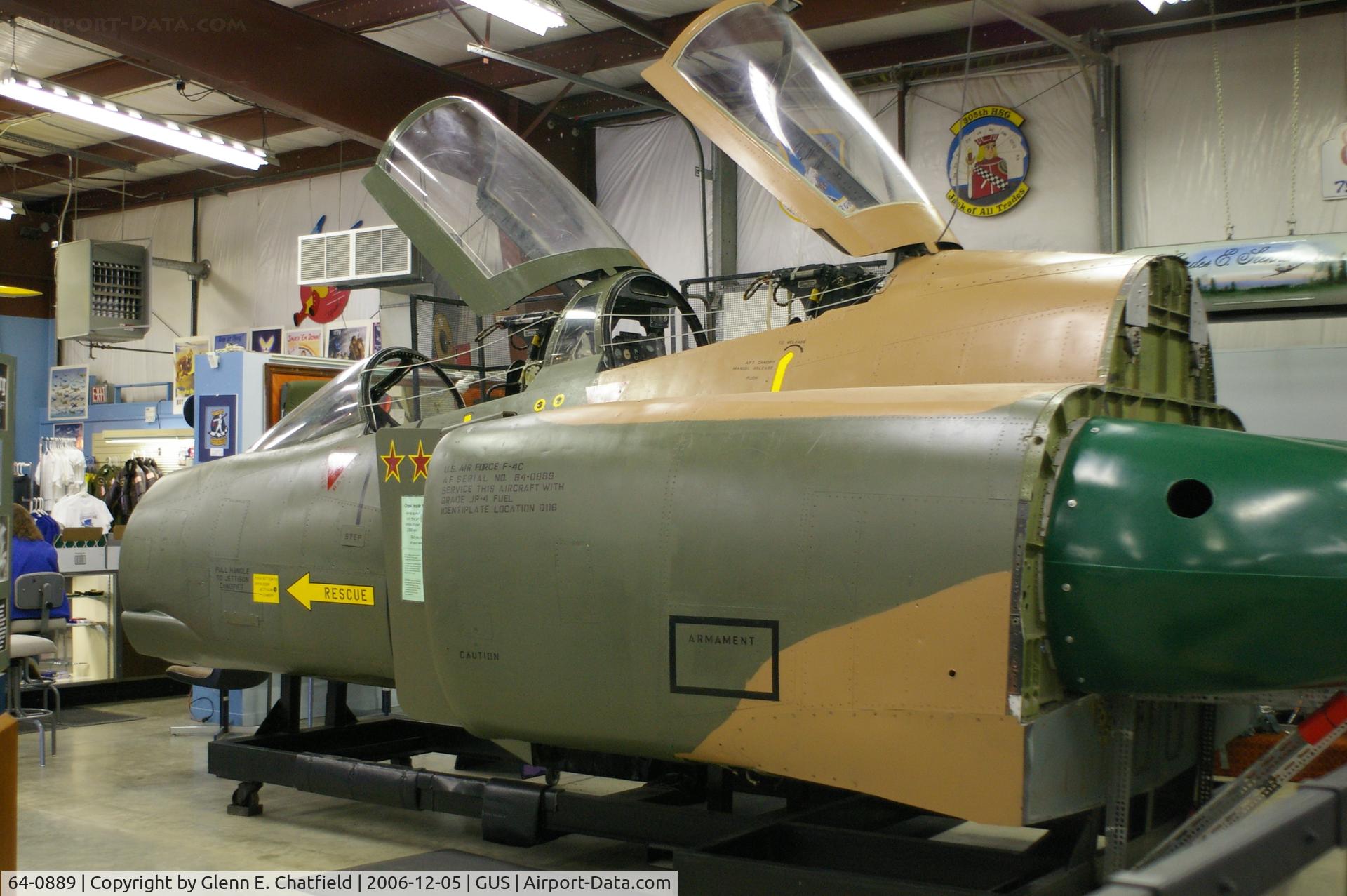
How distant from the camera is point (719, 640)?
3.88 metres

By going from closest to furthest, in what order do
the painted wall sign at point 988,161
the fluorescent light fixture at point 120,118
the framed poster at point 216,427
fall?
1. the framed poster at point 216,427
2. the fluorescent light fixture at point 120,118
3. the painted wall sign at point 988,161

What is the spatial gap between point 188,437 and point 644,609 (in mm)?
17077

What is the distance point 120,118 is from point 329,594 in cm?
846

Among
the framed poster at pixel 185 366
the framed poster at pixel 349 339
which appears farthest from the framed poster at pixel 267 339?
the framed poster at pixel 349 339

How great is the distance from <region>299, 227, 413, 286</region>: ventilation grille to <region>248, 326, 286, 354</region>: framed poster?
528cm

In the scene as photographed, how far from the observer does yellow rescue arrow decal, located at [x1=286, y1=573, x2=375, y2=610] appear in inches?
226

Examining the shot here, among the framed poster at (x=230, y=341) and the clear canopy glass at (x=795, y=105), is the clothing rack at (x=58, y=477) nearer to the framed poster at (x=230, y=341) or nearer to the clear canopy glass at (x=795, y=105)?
the framed poster at (x=230, y=341)

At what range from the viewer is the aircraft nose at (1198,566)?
133 inches

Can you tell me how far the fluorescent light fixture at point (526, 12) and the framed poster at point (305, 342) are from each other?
9.74m

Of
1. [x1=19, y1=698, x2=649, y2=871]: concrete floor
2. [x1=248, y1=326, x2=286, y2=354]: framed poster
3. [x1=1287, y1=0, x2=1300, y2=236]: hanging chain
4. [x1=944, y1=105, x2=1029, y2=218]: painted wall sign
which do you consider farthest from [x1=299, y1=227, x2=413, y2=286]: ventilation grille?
[x1=1287, y1=0, x2=1300, y2=236]: hanging chain

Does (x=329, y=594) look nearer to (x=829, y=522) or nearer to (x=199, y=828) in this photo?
(x=199, y=828)

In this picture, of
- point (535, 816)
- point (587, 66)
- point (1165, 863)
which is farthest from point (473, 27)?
point (1165, 863)

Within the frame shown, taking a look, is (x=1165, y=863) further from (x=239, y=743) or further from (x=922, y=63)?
(x=922, y=63)

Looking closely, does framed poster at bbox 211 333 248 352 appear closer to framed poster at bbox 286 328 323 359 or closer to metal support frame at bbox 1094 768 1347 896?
framed poster at bbox 286 328 323 359
